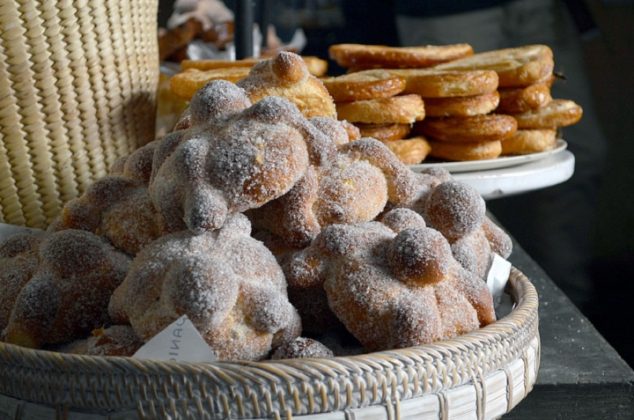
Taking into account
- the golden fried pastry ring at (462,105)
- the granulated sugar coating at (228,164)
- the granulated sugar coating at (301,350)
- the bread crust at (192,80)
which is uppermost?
the granulated sugar coating at (228,164)

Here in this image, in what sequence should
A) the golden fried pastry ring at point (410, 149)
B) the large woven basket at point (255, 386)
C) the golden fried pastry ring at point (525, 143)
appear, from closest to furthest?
the large woven basket at point (255, 386), the golden fried pastry ring at point (410, 149), the golden fried pastry ring at point (525, 143)

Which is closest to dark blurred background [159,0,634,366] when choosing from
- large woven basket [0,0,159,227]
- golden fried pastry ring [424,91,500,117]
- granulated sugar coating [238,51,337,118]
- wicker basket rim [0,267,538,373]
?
golden fried pastry ring [424,91,500,117]

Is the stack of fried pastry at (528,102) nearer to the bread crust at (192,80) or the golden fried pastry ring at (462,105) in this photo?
the golden fried pastry ring at (462,105)

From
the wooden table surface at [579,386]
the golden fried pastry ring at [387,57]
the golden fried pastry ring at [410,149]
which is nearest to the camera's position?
the wooden table surface at [579,386]

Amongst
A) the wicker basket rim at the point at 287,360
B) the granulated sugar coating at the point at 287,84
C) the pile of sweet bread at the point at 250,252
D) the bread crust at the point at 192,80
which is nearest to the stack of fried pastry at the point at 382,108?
the bread crust at the point at 192,80

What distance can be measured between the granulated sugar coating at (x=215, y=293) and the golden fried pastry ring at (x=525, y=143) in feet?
3.04

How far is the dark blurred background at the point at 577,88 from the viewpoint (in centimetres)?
262

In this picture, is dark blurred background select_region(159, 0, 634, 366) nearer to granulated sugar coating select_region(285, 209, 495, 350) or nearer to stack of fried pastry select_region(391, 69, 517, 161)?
stack of fried pastry select_region(391, 69, 517, 161)

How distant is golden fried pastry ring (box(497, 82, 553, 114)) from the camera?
144 cm

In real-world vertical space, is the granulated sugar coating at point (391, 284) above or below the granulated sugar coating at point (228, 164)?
below

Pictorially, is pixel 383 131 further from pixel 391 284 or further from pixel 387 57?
pixel 391 284

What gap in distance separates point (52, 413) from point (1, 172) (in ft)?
1.68

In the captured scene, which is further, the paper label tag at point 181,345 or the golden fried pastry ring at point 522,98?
the golden fried pastry ring at point 522,98

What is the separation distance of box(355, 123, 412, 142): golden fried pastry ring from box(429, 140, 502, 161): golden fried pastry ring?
88mm
